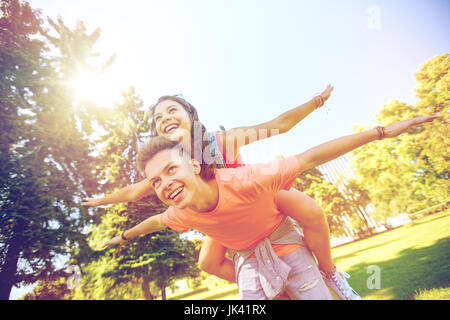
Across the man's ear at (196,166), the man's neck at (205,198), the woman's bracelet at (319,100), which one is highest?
the woman's bracelet at (319,100)

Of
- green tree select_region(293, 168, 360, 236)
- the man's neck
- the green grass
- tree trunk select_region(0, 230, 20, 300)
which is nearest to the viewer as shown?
the man's neck

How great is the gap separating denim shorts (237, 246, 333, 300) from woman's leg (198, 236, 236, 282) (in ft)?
1.30

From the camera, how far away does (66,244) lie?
893 centimetres

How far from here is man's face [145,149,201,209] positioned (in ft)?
5.93

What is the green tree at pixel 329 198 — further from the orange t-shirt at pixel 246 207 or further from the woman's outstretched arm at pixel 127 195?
the woman's outstretched arm at pixel 127 195

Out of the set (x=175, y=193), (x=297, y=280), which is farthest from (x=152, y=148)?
(x=297, y=280)

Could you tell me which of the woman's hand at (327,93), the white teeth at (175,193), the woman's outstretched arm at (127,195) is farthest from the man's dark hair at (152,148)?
the woman's hand at (327,93)

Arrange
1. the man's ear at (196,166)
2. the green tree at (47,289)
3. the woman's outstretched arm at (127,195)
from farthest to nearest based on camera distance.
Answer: the green tree at (47,289) < the woman's outstretched arm at (127,195) < the man's ear at (196,166)

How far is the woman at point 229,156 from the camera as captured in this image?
2.18 m

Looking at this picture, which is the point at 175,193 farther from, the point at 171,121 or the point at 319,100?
the point at 319,100

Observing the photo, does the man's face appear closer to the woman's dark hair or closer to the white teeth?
the white teeth

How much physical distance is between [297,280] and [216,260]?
1002 mm

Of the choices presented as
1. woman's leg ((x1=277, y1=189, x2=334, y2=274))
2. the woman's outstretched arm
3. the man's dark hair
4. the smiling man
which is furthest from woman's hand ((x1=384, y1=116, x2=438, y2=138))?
the woman's outstretched arm

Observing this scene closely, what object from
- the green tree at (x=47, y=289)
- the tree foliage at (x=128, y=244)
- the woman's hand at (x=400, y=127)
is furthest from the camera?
the tree foliage at (x=128, y=244)
